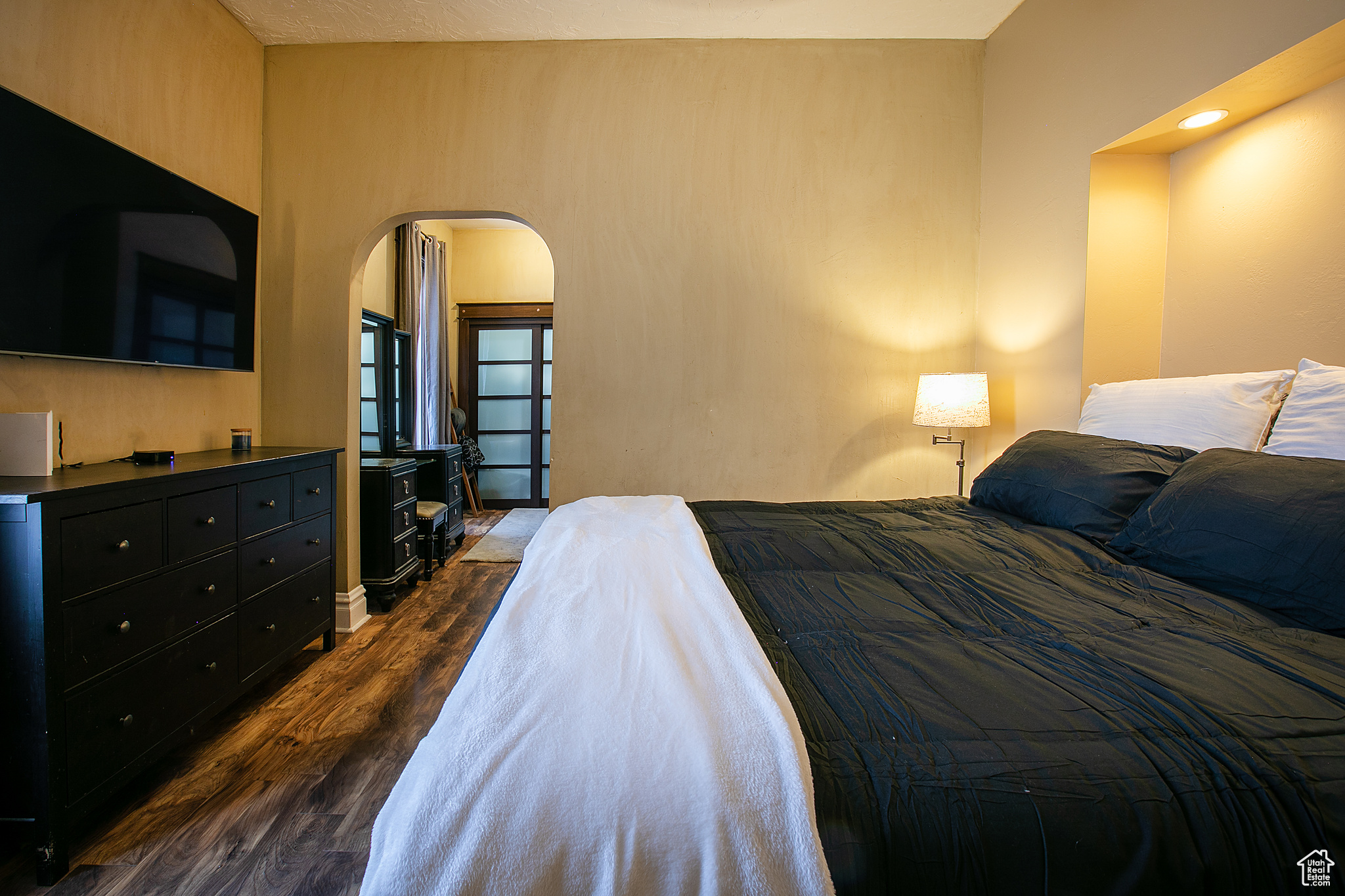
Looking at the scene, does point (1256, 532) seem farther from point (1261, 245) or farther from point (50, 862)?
point (50, 862)

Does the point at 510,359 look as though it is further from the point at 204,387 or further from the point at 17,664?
the point at 17,664

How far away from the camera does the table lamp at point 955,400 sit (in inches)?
104

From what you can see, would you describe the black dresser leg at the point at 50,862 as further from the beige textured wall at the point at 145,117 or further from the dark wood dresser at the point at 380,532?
the dark wood dresser at the point at 380,532

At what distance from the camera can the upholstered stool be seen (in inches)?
146

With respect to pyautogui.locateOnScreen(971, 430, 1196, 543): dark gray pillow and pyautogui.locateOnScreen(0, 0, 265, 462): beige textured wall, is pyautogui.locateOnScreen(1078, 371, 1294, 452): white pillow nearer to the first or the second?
pyautogui.locateOnScreen(971, 430, 1196, 543): dark gray pillow

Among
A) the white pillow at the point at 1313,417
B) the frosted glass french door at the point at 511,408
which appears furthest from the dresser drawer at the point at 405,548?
the white pillow at the point at 1313,417

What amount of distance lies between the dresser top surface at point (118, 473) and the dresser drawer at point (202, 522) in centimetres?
9

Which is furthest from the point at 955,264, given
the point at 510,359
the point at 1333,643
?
the point at 510,359

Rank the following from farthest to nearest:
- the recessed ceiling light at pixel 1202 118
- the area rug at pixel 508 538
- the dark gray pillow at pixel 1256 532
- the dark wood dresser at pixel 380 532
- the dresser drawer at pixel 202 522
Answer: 1. the area rug at pixel 508 538
2. the dark wood dresser at pixel 380 532
3. the recessed ceiling light at pixel 1202 118
4. the dresser drawer at pixel 202 522
5. the dark gray pillow at pixel 1256 532

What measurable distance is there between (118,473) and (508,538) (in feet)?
10.4

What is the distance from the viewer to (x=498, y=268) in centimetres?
588

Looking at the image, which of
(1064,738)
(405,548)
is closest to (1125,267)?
(1064,738)

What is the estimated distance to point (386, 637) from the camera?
282 cm

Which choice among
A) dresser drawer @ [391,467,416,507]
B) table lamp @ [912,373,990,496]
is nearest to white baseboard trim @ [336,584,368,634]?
dresser drawer @ [391,467,416,507]
